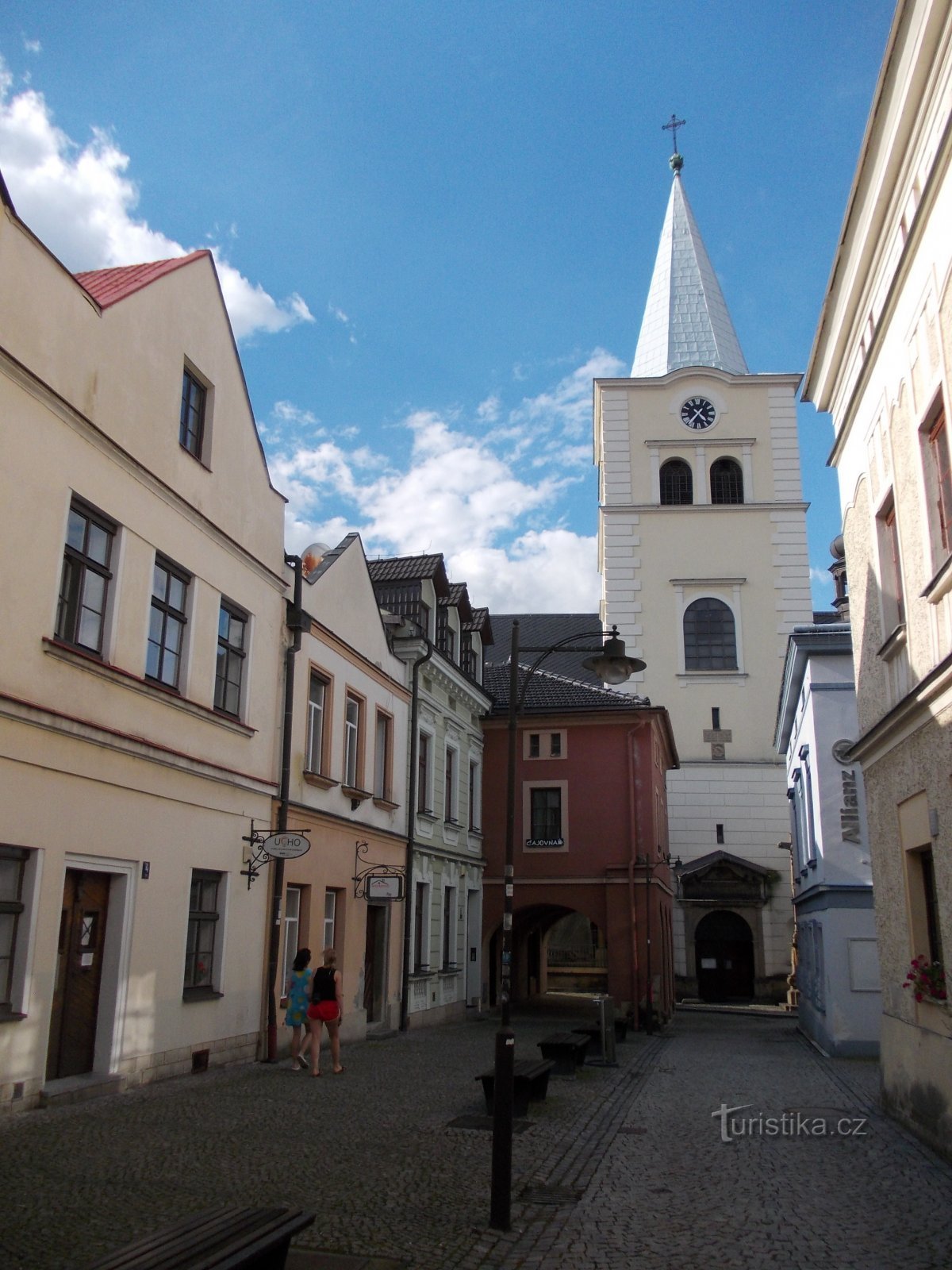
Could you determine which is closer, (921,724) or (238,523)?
(921,724)

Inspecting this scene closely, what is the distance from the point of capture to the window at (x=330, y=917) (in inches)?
724

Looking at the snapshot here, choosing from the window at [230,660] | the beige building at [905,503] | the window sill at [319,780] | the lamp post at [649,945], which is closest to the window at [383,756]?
the window sill at [319,780]

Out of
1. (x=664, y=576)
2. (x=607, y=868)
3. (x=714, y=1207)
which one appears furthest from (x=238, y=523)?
(x=664, y=576)

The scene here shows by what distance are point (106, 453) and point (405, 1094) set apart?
7910mm

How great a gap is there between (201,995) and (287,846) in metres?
2.06

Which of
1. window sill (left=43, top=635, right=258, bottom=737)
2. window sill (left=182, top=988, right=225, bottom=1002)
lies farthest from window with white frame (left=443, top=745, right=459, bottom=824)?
window sill (left=182, top=988, right=225, bottom=1002)

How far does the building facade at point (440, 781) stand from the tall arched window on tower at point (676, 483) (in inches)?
634

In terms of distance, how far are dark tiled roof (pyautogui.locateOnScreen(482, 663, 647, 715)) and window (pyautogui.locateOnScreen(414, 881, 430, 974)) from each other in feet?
22.5

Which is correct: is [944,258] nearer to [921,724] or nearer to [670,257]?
[921,724]

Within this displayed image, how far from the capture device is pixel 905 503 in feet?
35.0

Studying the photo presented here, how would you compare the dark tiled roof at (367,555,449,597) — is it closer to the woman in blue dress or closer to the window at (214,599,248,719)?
the window at (214,599,248,719)

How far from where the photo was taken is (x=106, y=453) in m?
12.3

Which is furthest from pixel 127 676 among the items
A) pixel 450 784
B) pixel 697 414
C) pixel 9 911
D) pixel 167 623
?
pixel 697 414

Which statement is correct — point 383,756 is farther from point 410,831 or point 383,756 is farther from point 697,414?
point 697,414
